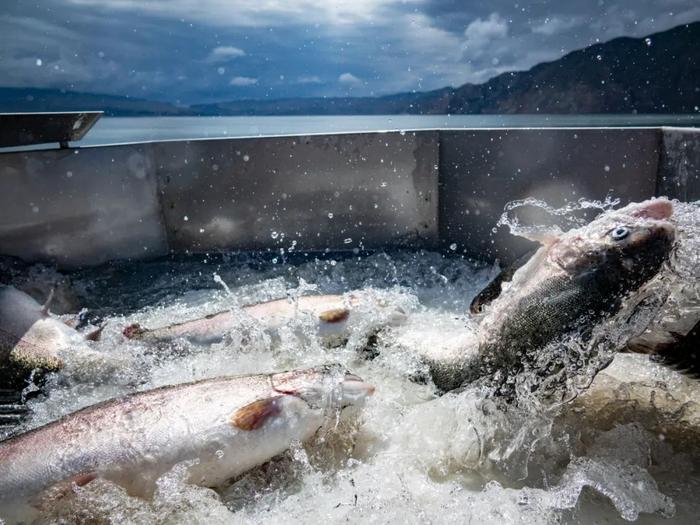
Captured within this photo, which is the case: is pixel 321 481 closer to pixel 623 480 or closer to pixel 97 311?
pixel 623 480

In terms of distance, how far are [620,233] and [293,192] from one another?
479cm

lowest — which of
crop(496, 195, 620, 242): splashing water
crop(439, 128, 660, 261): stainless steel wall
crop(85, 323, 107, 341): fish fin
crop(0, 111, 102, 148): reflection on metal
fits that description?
crop(85, 323, 107, 341): fish fin

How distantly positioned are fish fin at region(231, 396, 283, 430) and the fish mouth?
0.42 m

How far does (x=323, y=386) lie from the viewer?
3283 mm

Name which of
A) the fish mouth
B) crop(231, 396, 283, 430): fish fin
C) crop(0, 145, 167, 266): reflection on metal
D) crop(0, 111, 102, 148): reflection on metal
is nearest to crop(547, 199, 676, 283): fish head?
the fish mouth

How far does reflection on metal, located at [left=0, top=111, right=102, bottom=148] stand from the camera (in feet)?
18.0

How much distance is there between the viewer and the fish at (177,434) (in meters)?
2.77

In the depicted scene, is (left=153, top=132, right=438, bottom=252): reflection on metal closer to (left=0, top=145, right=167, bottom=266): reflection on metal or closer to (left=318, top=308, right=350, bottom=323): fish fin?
(left=0, top=145, right=167, bottom=266): reflection on metal

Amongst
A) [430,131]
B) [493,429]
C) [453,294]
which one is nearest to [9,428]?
[493,429]

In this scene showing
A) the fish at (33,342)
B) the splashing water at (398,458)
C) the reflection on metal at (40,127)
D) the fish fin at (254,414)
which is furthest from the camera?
the reflection on metal at (40,127)

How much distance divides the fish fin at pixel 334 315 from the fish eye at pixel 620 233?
232 centimetres

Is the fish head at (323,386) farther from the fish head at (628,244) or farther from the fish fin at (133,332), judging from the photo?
the fish fin at (133,332)

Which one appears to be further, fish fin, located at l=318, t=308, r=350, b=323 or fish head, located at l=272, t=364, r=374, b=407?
fish fin, located at l=318, t=308, r=350, b=323

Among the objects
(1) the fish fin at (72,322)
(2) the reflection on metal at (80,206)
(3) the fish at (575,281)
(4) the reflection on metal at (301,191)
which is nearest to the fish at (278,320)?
(1) the fish fin at (72,322)
